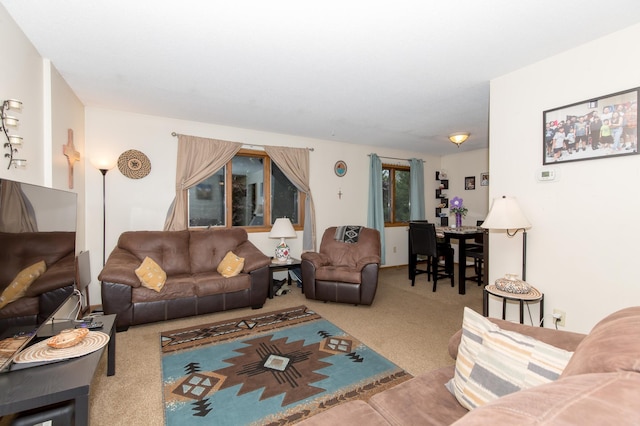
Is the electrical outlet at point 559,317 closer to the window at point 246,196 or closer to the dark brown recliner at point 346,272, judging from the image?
the dark brown recliner at point 346,272

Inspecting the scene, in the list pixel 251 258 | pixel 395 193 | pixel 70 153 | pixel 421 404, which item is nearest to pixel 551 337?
pixel 421 404

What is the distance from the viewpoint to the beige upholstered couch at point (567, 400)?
0.40 metres

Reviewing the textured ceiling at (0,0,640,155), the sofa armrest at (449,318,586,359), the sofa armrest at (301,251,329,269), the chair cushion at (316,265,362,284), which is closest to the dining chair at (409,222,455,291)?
the chair cushion at (316,265,362,284)

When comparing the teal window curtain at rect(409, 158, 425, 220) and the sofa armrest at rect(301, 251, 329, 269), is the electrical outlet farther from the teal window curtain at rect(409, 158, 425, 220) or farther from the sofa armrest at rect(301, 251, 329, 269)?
the teal window curtain at rect(409, 158, 425, 220)

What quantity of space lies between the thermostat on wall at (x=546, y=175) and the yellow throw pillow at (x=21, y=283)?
3.42 m

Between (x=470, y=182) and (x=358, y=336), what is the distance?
4.62 meters

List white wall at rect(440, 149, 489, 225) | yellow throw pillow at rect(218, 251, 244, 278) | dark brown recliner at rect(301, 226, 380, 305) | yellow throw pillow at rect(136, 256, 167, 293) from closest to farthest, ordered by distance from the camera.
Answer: yellow throw pillow at rect(136, 256, 167, 293) < yellow throw pillow at rect(218, 251, 244, 278) < dark brown recliner at rect(301, 226, 380, 305) < white wall at rect(440, 149, 489, 225)


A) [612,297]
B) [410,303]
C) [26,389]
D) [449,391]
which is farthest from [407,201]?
[26,389]

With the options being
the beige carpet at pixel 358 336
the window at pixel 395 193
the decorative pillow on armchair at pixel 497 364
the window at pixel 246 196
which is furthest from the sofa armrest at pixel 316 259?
the decorative pillow on armchair at pixel 497 364

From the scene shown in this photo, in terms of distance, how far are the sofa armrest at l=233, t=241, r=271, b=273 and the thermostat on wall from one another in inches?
112

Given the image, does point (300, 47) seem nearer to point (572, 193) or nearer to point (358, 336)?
point (572, 193)

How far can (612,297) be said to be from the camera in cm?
210

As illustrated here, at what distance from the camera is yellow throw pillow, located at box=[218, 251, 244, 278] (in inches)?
138

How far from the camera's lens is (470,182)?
6.12 m
